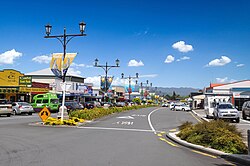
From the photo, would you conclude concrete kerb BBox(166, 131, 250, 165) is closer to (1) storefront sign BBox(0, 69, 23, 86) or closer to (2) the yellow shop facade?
(2) the yellow shop facade

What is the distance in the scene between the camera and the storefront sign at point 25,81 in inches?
1839

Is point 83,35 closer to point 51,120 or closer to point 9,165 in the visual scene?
point 51,120

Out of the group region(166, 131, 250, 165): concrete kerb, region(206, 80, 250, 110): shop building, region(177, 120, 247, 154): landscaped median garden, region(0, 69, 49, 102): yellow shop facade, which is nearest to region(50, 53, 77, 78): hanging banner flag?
region(177, 120, 247, 154): landscaped median garden

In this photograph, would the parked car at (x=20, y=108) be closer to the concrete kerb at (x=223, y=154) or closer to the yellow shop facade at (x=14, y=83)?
the yellow shop facade at (x=14, y=83)

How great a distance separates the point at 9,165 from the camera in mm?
7422

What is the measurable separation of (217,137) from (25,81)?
136 ft

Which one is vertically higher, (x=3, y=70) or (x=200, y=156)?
(x=3, y=70)

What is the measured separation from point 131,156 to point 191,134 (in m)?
3.93

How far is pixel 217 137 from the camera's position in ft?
33.8

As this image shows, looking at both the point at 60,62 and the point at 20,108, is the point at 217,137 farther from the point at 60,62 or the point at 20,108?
the point at 20,108

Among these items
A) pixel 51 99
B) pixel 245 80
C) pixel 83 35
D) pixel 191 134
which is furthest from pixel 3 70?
pixel 245 80

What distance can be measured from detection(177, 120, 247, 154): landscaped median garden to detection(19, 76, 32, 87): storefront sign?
3819 centimetres

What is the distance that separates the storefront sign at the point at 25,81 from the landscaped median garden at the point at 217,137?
38193 millimetres

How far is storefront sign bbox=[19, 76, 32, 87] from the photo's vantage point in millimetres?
46719
